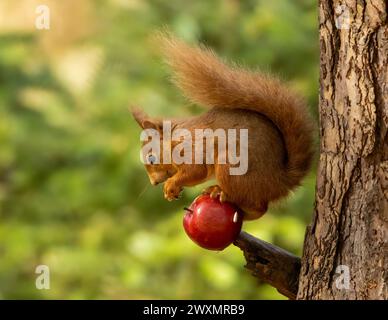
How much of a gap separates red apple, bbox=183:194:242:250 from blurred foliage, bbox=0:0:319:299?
177cm

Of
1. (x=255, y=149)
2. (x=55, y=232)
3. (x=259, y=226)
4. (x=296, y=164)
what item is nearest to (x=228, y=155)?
(x=255, y=149)

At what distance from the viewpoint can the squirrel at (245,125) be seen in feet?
5.38

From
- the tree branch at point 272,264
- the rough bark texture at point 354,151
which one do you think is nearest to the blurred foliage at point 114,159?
the tree branch at point 272,264

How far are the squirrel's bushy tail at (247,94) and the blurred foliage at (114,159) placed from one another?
5.77ft

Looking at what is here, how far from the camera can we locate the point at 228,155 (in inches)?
63.3

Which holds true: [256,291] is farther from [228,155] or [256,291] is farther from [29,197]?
[228,155]

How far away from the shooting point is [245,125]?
1.64m

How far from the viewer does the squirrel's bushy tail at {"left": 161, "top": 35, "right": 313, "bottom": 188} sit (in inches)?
65.6

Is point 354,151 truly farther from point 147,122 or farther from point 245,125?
point 147,122

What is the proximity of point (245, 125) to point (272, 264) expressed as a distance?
302mm

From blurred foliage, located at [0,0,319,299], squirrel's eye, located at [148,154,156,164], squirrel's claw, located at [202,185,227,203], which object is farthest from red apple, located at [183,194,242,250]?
blurred foliage, located at [0,0,319,299]

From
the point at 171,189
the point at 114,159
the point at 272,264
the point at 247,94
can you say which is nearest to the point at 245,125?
the point at 247,94

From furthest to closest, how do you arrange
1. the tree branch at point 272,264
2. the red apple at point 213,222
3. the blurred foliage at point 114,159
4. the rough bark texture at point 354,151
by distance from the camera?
the blurred foliage at point 114,159, the tree branch at point 272,264, the red apple at point 213,222, the rough bark texture at point 354,151

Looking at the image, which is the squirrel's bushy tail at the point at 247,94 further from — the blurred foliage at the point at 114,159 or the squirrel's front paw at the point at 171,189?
the blurred foliage at the point at 114,159
